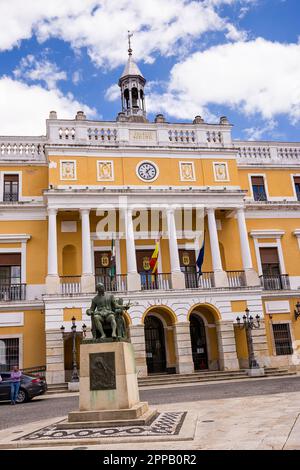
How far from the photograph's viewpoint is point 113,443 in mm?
7000

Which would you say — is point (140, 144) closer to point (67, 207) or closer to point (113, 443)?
point (67, 207)

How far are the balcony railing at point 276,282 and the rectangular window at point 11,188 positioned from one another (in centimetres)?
1441

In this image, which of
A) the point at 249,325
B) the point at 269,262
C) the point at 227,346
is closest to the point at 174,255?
the point at 249,325

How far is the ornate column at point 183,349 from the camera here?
2248 centimetres

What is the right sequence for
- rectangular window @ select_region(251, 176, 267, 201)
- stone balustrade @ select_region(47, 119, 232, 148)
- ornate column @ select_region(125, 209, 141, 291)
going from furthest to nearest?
1. rectangular window @ select_region(251, 176, 267, 201)
2. stone balustrade @ select_region(47, 119, 232, 148)
3. ornate column @ select_region(125, 209, 141, 291)

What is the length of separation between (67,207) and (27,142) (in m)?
5.21

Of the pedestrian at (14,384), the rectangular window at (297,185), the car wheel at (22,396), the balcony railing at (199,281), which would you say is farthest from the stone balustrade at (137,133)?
the car wheel at (22,396)

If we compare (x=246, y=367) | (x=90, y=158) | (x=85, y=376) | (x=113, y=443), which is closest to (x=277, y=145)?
(x=90, y=158)

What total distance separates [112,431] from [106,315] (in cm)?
270

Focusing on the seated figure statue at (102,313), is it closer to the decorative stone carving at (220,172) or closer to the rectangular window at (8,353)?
the rectangular window at (8,353)

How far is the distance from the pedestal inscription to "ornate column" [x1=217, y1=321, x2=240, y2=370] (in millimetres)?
14683

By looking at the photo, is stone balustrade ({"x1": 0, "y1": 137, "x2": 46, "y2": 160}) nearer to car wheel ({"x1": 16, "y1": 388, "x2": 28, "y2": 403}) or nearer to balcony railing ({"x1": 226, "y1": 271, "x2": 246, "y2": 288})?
balcony railing ({"x1": 226, "y1": 271, "x2": 246, "y2": 288})

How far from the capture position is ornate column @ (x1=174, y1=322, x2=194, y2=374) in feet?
73.8

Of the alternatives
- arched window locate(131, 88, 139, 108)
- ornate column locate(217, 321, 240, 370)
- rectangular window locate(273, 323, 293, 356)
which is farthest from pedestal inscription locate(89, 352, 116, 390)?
arched window locate(131, 88, 139, 108)
